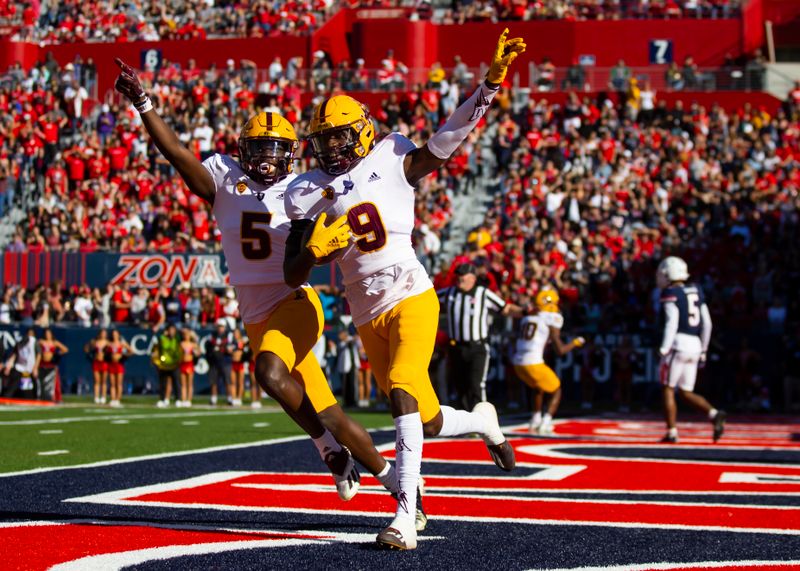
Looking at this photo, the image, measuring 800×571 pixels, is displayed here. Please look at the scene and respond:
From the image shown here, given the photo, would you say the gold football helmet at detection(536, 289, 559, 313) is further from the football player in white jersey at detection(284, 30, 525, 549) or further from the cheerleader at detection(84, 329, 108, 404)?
the cheerleader at detection(84, 329, 108, 404)

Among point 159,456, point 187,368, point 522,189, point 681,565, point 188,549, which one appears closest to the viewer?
point 681,565

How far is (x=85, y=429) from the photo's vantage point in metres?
12.0

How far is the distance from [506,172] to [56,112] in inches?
407

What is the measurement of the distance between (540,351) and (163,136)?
7.72 meters

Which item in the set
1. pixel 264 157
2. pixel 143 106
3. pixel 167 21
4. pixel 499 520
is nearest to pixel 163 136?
pixel 143 106

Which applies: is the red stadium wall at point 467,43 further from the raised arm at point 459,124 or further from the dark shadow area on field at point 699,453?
the raised arm at point 459,124

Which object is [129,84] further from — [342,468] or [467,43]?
[467,43]

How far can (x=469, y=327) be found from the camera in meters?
12.0

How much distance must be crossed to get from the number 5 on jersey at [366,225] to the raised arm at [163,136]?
1.05 meters

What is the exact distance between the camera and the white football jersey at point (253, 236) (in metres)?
6.12

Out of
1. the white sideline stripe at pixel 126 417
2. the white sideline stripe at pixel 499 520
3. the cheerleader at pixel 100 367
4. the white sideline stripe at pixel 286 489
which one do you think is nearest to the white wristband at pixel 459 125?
the white sideline stripe at pixel 499 520

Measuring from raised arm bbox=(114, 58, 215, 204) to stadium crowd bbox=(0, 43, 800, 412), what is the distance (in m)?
12.7

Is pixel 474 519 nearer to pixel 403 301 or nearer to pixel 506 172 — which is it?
pixel 403 301

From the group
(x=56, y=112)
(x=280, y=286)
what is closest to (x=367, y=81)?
(x=56, y=112)
